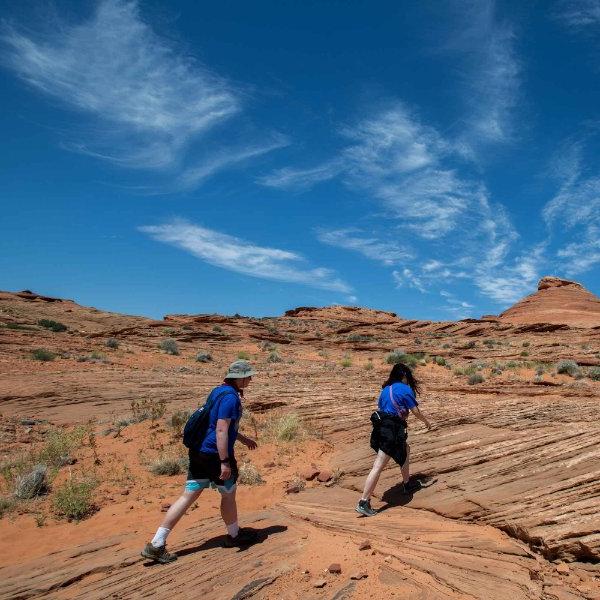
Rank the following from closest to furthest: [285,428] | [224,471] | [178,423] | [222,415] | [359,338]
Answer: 1. [224,471]
2. [222,415]
3. [285,428]
4. [178,423]
5. [359,338]

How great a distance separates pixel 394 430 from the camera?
6.42m

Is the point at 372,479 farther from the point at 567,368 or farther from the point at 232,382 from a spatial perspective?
the point at 567,368

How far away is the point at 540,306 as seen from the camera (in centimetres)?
7044

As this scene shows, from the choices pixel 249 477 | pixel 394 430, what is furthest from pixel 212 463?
pixel 249 477

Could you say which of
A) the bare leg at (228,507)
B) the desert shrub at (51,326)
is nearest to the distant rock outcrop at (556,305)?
the desert shrub at (51,326)

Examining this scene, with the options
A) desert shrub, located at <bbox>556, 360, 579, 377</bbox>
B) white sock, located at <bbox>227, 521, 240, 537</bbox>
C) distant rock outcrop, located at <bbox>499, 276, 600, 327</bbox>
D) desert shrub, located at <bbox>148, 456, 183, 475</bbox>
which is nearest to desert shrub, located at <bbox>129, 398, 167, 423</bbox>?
desert shrub, located at <bbox>148, 456, 183, 475</bbox>

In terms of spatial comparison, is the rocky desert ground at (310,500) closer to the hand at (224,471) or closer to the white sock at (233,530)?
the white sock at (233,530)

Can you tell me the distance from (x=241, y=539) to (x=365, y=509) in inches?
61.4

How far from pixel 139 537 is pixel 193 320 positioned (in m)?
42.3

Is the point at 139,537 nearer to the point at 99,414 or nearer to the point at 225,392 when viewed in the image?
the point at 225,392

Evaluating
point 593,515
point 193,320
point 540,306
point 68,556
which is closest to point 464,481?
point 593,515

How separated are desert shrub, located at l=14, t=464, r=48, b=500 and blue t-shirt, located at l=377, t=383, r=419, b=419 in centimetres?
527

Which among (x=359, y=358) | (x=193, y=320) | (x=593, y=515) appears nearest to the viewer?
(x=593, y=515)

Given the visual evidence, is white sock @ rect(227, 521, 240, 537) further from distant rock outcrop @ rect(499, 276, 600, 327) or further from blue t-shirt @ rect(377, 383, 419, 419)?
distant rock outcrop @ rect(499, 276, 600, 327)
